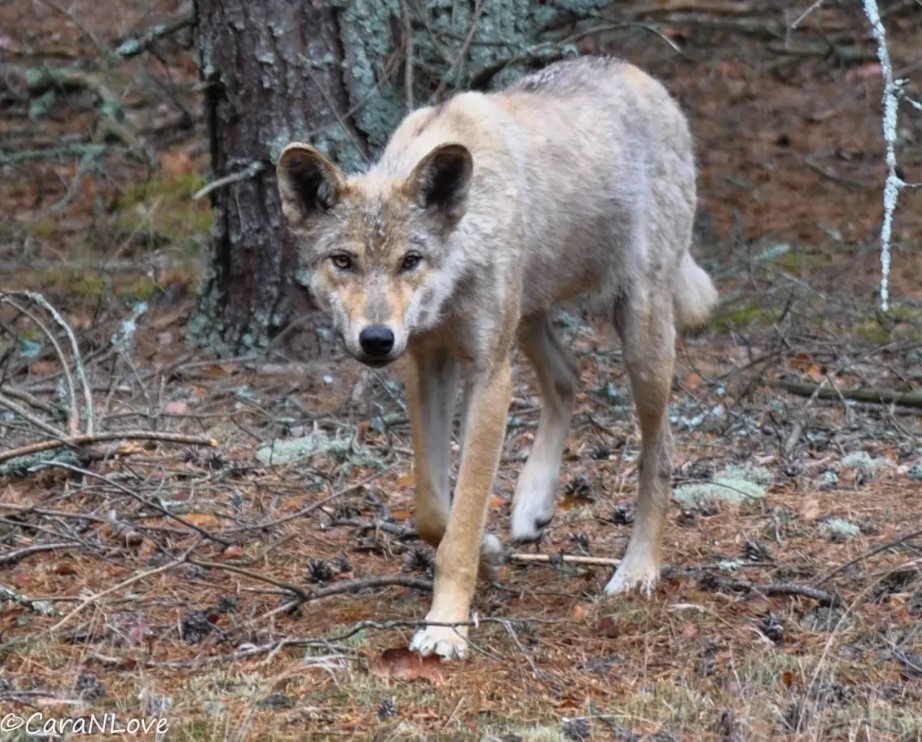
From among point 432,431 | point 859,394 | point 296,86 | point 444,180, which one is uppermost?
point 444,180

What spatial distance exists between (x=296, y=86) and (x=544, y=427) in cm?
309

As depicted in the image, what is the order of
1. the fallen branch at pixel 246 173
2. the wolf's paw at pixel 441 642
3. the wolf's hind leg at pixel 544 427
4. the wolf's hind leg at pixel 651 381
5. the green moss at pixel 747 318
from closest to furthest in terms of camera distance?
1. the wolf's paw at pixel 441 642
2. the wolf's hind leg at pixel 651 381
3. the wolf's hind leg at pixel 544 427
4. the fallen branch at pixel 246 173
5. the green moss at pixel 747 318

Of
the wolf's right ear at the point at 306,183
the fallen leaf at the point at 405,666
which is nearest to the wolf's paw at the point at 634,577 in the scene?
the fallen leaf at the point at 405,666

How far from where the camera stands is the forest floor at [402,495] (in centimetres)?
489

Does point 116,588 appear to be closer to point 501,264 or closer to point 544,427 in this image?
point 501,264

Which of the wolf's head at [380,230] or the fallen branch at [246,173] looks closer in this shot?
the wolf's head at [380,230]

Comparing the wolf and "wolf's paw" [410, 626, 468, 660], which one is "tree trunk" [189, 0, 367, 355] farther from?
"wolf's paw" [410, 626, 468, 660]

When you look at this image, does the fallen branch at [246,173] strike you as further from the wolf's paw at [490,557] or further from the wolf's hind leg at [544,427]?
the wolf's paw at [490,557]

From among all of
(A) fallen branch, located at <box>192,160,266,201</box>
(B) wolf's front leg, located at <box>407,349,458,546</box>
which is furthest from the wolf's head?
(A) fallen branch, located at <box>192,160,266,201</box>

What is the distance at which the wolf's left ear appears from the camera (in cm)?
547

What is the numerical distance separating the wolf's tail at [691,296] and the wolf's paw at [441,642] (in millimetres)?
2425

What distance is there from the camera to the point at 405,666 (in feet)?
16.9

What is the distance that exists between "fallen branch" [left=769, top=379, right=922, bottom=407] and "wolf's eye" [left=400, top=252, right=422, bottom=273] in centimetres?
373

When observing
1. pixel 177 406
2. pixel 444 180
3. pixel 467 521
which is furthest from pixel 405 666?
pixel 177 406
